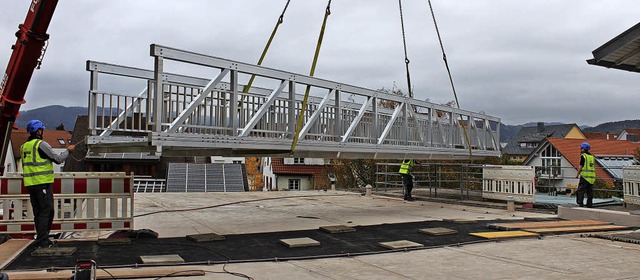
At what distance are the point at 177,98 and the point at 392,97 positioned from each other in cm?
556

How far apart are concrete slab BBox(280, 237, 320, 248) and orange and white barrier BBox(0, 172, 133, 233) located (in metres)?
2.71

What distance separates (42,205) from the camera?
23.7 feet

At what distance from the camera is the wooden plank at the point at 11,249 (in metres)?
5.96

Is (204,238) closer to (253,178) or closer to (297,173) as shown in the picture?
(297,173)

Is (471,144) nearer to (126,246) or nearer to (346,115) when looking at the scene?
(346,115)

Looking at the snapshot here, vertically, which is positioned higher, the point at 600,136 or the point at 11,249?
the point at 600,136

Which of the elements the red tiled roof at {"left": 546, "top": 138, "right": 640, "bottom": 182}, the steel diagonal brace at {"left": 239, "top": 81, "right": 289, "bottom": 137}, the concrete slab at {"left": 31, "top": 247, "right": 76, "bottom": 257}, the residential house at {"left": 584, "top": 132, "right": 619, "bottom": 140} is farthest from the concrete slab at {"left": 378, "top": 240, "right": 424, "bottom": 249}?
the residential house at {"left": 584, "top": 132, "right": 619, "bottom": 140}

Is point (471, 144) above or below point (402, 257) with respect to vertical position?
above

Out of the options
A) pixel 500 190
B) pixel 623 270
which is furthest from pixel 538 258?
A: pixel 500 190

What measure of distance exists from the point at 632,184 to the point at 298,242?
989 centimetres

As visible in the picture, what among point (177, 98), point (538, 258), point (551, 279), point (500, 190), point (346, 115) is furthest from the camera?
point (500, 190)

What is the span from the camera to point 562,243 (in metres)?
8.02

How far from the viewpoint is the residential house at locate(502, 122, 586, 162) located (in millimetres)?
89319

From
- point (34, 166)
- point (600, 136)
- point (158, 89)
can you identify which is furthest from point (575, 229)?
point (600, 136)
